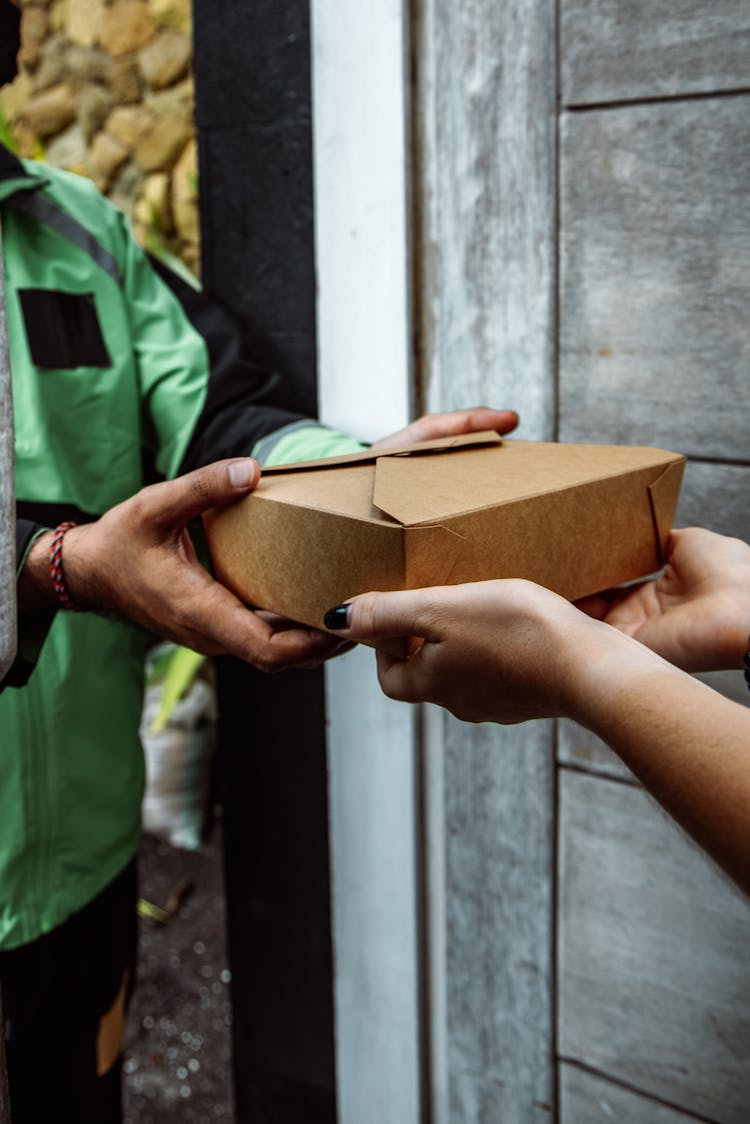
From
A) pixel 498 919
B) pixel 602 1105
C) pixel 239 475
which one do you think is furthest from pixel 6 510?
pixel 602 1105

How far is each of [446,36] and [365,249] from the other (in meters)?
0.27

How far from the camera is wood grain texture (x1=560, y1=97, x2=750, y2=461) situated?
1.06 meters

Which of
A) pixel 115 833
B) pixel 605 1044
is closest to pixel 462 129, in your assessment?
pixel 115 833

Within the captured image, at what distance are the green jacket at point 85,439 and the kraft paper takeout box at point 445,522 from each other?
11.9 inches

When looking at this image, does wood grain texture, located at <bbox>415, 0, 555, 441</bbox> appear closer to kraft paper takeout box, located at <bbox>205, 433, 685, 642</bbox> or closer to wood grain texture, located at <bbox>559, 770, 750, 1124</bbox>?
kraft paper takeout box, located at <bbox>205, 433, 685, 642</bbox>

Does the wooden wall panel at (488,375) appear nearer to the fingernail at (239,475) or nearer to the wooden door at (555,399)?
the wooden door at (555,399)

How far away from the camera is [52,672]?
1191 mm

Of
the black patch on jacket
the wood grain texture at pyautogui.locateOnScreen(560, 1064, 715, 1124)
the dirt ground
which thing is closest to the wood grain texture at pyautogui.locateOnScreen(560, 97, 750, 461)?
the black patch on jacket

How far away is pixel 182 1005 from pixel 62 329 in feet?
6.33

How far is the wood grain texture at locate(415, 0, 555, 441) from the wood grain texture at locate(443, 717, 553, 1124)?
449 millimetres

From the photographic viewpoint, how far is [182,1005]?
2516 mm

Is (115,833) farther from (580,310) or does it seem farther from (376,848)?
(580,310)

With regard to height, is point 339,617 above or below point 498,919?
above

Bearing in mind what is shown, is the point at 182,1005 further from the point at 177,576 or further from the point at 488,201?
the point at 488,201
